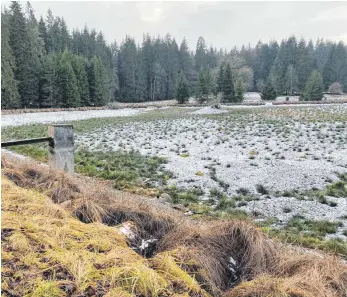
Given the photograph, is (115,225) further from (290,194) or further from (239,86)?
(239,86)

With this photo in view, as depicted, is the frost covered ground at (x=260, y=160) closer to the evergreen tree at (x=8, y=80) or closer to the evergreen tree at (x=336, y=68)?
the evergreen tree at (x=8, y=80)

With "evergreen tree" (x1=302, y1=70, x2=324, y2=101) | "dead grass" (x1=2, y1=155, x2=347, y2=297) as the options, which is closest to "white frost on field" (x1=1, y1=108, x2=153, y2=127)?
"dead grass" (x1=2, y1=155, x2=347, y2=297)

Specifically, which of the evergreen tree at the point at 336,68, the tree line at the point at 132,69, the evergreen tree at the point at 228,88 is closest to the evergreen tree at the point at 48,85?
the tree line at the point at 132,69

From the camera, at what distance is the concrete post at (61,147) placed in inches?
207

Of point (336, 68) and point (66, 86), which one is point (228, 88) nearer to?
point (66, 86)

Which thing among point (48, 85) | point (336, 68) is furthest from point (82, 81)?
point (336, 68)

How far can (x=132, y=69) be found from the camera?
62.3m

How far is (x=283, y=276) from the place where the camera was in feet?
7.53

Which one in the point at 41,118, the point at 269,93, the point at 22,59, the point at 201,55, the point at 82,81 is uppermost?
the point at 201,55

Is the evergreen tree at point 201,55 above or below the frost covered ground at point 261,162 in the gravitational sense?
above

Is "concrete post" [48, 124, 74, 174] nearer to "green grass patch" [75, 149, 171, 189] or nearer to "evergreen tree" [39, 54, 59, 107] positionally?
"green grass patch" [75, 149, 171, 189]

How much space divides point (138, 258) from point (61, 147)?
3.50m

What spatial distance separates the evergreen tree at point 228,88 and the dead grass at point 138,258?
1642 inches

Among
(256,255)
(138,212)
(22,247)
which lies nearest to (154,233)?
(138,212)
